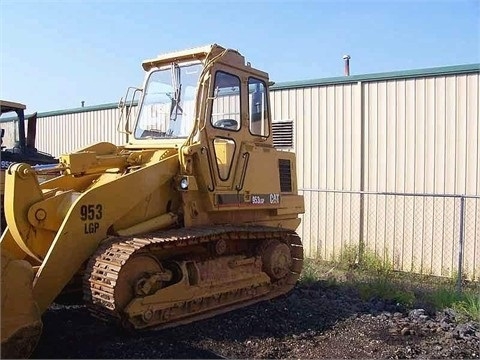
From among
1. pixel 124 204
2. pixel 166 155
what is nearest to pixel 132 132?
pixel 166 155

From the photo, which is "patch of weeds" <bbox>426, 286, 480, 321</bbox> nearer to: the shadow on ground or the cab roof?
the shadow on ground

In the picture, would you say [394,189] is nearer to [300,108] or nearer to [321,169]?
[321,169]

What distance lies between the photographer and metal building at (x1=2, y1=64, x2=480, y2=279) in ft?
31.9

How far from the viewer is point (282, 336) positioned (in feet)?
19.0

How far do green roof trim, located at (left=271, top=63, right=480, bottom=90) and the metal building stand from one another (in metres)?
0.02

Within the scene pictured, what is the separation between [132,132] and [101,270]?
263cm

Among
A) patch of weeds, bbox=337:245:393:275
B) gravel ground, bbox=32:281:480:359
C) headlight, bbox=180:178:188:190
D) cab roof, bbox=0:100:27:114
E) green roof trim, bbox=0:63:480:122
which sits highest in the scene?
green roof trim, bbox=0:63:480:122

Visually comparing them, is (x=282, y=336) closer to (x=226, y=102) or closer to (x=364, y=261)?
(x=226, y=102)

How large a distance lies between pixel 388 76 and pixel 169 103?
5243mm

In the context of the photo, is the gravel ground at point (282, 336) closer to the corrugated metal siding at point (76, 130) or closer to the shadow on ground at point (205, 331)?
the shadow on ground at point (205, 331)

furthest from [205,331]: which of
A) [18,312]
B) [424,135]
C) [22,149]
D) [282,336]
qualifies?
[22,149]

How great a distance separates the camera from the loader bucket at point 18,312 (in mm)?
4544

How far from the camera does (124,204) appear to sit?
5.77 meters

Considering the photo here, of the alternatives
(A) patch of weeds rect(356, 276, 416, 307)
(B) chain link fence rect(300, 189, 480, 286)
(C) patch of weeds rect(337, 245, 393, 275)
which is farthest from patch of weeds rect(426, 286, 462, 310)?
(C) patch of weeds rect(337, 245, 393, 275)
